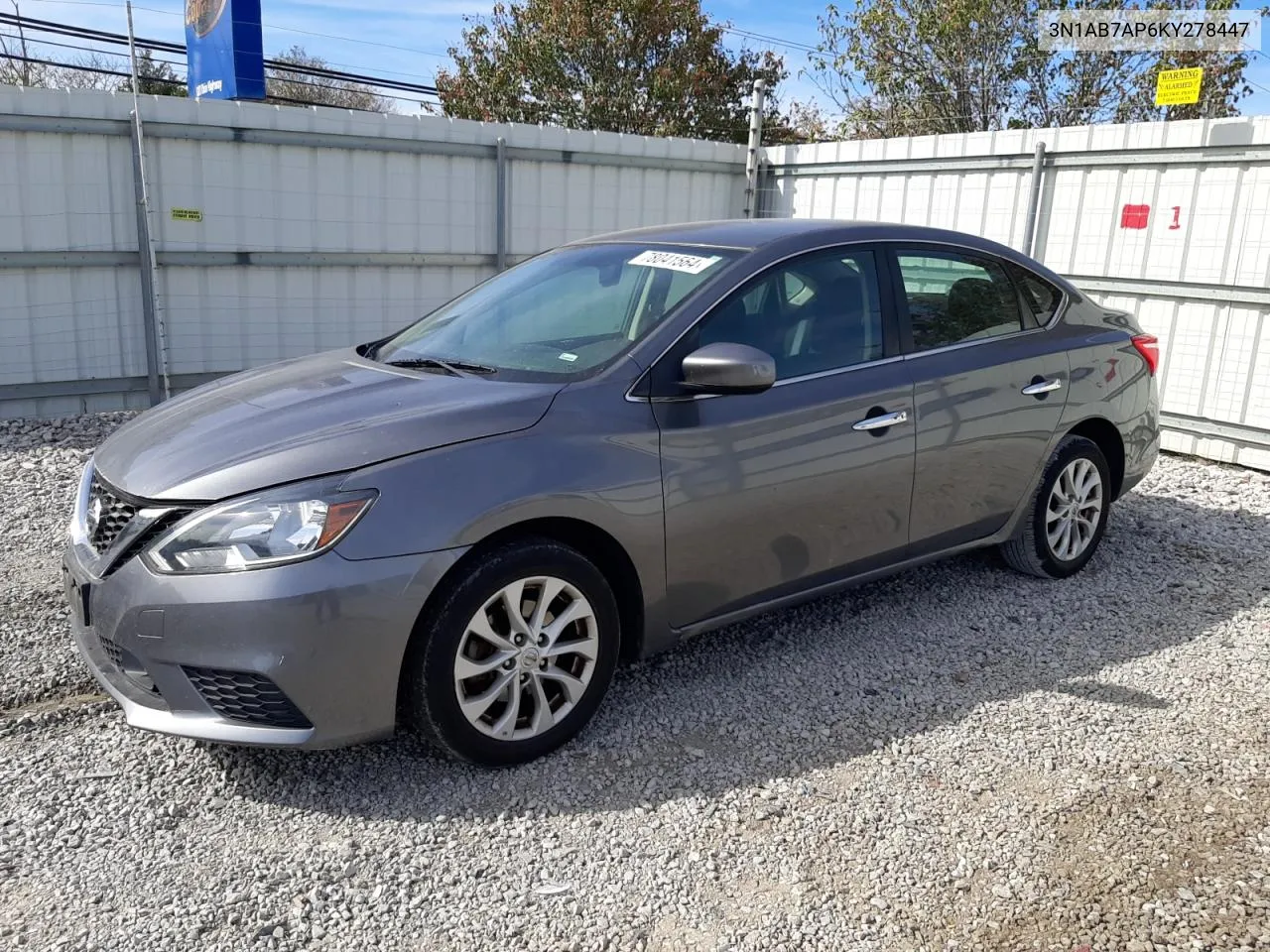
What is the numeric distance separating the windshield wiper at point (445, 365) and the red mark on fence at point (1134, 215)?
6142 millimetres

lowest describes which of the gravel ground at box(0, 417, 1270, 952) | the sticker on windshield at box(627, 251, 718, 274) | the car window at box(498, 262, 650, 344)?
the gravel ground at box(0, 417, 1270, 952)

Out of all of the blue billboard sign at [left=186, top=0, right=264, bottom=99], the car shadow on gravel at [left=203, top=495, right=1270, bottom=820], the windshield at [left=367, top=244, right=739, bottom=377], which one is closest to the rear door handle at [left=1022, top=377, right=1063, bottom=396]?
the car shadow on gravel at [left=203, top=495, right=1270, bottom=820]

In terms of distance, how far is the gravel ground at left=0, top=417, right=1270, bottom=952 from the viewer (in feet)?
8.66

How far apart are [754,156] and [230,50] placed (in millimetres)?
5012

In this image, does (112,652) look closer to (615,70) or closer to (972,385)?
(972,385)

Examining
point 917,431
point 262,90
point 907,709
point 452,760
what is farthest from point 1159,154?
point 262,90

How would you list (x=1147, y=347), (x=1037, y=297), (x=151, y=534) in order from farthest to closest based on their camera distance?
(x=1147, y=347) < (x=1037, y=297) < (x=151, y=534)

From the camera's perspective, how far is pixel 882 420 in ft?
13.1

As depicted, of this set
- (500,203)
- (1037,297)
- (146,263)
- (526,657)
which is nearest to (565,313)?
(526,657)

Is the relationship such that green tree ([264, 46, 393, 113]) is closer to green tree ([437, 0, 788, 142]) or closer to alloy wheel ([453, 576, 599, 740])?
green tree ([437, 0, 788, 142])

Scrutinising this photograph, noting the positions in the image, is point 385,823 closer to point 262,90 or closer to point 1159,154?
point 1159,154

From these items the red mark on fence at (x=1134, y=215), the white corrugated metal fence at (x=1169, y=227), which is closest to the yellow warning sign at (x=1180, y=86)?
the white corrugated metal fence at (x=1169, y=227)

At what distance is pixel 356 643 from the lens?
2877 mm

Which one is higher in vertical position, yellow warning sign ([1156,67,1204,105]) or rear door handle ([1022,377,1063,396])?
yellow warning sign ([1156,67,1204,105])
